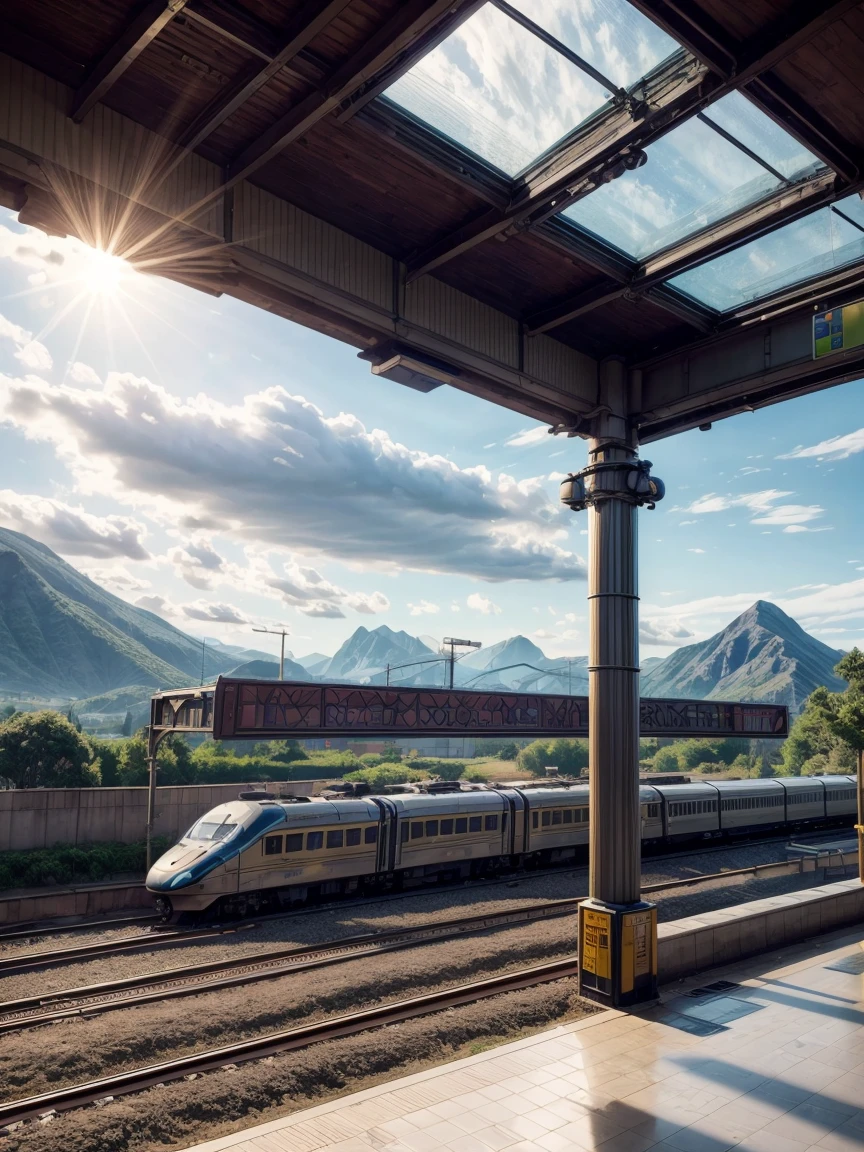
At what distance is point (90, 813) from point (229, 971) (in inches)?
698

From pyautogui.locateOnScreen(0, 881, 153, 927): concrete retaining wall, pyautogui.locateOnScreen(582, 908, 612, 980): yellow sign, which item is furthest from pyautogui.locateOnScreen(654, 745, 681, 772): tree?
pyautogui.locateOnScreen(582, 908, 612, 980): yellow sign

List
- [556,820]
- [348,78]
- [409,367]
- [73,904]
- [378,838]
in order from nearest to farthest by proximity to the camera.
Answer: [348,78]
[409,367]
[73,904]
[378,838]
[556,820]

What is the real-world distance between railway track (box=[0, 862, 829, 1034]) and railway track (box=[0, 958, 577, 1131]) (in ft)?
9.26

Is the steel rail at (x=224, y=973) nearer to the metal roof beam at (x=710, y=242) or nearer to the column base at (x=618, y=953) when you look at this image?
the column base at (x=618, y=953)

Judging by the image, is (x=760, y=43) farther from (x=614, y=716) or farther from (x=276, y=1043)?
(x=276, y=1043)

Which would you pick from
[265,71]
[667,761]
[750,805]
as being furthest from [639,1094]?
[667,761]

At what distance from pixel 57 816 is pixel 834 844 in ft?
109

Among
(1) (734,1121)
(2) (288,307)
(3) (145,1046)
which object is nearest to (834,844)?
(1) (734,1121)

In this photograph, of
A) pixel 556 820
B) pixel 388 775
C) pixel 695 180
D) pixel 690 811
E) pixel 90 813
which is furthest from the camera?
pixel 388 775

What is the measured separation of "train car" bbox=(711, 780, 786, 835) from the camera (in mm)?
36125

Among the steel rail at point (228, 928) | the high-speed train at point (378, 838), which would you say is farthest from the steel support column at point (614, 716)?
the high-speed train at point (378, 838)

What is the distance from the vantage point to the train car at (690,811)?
32781 millimetres

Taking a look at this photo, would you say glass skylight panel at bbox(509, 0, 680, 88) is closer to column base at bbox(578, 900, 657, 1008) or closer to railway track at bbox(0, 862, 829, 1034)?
column base at bbox(578, 900, 657, 1008)

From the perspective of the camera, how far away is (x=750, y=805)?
37.2 meters
